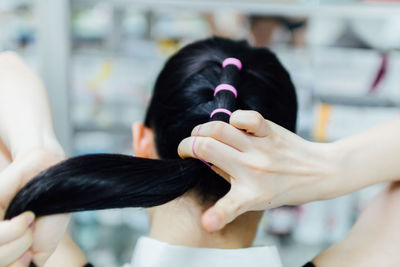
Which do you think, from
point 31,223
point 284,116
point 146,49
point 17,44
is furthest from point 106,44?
point 31,223

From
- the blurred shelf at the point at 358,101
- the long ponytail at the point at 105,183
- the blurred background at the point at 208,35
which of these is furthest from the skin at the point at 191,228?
the blurred shelf at the point at 358,101

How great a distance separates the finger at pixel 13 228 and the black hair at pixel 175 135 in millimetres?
32

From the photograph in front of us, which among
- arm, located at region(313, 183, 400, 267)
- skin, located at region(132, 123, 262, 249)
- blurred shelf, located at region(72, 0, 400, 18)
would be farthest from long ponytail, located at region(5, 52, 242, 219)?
blurred shelf, located at region(72, 0, 400, 18)

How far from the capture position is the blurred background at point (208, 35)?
1.31m

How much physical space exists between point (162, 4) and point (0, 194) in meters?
0.90

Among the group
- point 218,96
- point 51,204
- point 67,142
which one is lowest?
point 67,142

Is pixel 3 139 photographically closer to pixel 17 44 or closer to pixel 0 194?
pixel 0 194

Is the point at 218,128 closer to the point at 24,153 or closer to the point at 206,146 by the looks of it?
the point at 206,146

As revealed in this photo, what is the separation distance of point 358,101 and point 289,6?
508 mm

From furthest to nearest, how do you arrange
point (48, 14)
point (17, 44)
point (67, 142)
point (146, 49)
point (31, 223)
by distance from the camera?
point (17, 44) < point (146, 49) < point (67, 142) < point (48, 14) < point (31, 223)

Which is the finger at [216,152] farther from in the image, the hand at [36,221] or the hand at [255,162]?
the hand at [36,221]

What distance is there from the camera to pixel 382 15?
1.29 m

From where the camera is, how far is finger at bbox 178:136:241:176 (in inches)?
21.0

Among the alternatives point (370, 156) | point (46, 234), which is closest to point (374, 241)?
point (370, 156)
